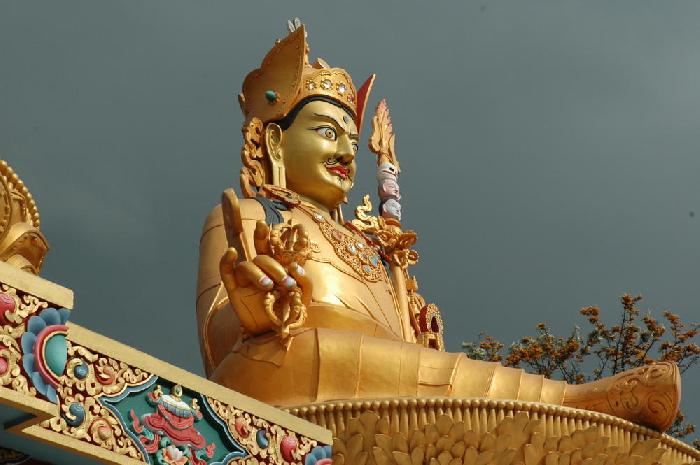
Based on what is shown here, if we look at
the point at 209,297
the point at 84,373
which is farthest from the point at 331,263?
the point at 84,373

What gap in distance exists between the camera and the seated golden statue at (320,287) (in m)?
6.51

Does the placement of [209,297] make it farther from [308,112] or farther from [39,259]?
[39,259]

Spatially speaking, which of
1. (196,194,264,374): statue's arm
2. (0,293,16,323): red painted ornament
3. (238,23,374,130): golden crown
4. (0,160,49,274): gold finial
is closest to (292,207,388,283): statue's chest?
(196,194,264,374): statue's arm

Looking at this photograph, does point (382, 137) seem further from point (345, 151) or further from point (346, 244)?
point (346, 244)

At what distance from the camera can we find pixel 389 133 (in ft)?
32.6

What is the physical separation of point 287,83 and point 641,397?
139 inches

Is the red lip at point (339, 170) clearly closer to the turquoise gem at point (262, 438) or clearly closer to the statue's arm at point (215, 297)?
the statue's arm at point (215, 297)

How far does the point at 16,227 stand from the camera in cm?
425

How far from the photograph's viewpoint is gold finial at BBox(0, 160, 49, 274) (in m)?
4.22

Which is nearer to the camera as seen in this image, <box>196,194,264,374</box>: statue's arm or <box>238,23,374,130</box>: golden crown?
<box>196,194,264,374</box>: statue's arm

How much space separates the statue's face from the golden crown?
0.41 ft

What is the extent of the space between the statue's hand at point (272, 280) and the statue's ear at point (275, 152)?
2.06 m

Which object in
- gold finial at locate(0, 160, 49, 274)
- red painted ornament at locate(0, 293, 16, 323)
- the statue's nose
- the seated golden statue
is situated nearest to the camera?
red painted ornament at locate(0, 293, 16, 323)

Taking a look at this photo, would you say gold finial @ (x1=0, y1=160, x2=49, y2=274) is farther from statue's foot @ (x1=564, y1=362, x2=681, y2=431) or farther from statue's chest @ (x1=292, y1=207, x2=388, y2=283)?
statue's chest @ (x1=292, y1=207, x2=388, y2=283)
